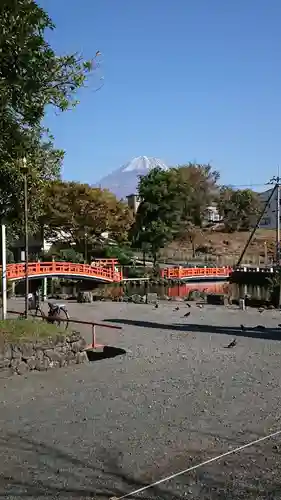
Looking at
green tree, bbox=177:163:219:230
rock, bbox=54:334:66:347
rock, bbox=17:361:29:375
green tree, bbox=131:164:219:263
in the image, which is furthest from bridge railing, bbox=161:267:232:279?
rock, bbox=17:361:29:375

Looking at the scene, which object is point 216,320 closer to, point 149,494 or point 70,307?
point 70,307

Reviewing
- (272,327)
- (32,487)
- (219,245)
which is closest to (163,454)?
(32,487)

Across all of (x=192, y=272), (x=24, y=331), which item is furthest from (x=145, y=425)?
(x=192, y=272)

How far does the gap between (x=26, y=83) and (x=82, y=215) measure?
112ft

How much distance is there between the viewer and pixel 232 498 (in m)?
4.18

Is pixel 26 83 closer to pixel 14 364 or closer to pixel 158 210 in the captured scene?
pixel 14 364

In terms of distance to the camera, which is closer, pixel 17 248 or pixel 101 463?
pixel 101 463

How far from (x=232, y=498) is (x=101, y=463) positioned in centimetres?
128

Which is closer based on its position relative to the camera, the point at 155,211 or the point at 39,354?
the point at 39,354

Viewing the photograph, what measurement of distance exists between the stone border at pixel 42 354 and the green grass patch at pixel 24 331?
91 millimetres

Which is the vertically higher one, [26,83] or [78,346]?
[26,83]

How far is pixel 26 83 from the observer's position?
29.3 ft

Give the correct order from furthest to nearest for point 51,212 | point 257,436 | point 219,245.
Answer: point 219,245 → point 51,212 → point 257,436

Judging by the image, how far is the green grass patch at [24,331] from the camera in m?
9.48
